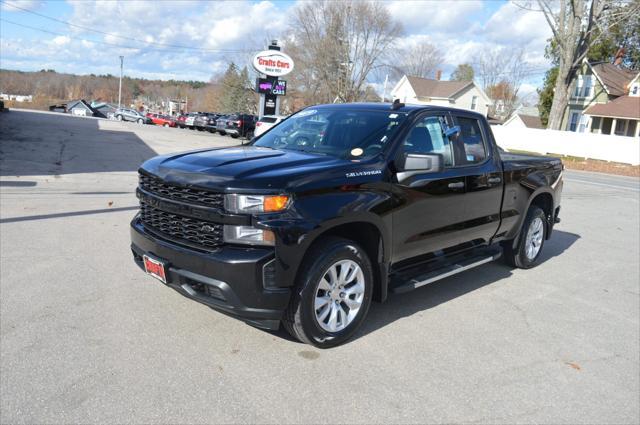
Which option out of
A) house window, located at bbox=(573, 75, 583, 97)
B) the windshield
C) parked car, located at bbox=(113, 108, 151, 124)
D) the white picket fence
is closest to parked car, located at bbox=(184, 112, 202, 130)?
parked car, located at bbox=(113, 108, 151, 124)

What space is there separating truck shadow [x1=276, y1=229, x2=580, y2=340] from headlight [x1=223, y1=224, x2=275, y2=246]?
1079mm

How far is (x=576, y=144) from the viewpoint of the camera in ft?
117

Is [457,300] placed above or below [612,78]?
below

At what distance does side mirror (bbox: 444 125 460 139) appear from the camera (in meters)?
5.11

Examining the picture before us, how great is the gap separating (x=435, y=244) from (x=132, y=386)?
2918mm

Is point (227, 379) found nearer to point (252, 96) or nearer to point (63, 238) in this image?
point (63, 238)

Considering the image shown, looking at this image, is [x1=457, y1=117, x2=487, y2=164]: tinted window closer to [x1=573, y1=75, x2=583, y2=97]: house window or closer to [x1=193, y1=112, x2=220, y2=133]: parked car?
[x1=193, y1=112, x2=220, y2=133]: parked car

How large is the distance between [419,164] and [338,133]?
954mm

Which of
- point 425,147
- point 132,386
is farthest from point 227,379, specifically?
point 425,147

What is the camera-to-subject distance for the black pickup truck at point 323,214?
11.6 ft

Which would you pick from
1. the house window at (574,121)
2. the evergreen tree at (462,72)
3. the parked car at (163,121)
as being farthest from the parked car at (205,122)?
the evergreen tree at (462,72)

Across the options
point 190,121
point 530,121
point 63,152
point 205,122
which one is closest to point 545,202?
point 63,152

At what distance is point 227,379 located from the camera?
3.50 metres

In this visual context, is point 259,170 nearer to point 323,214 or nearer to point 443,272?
→ point 323,214
